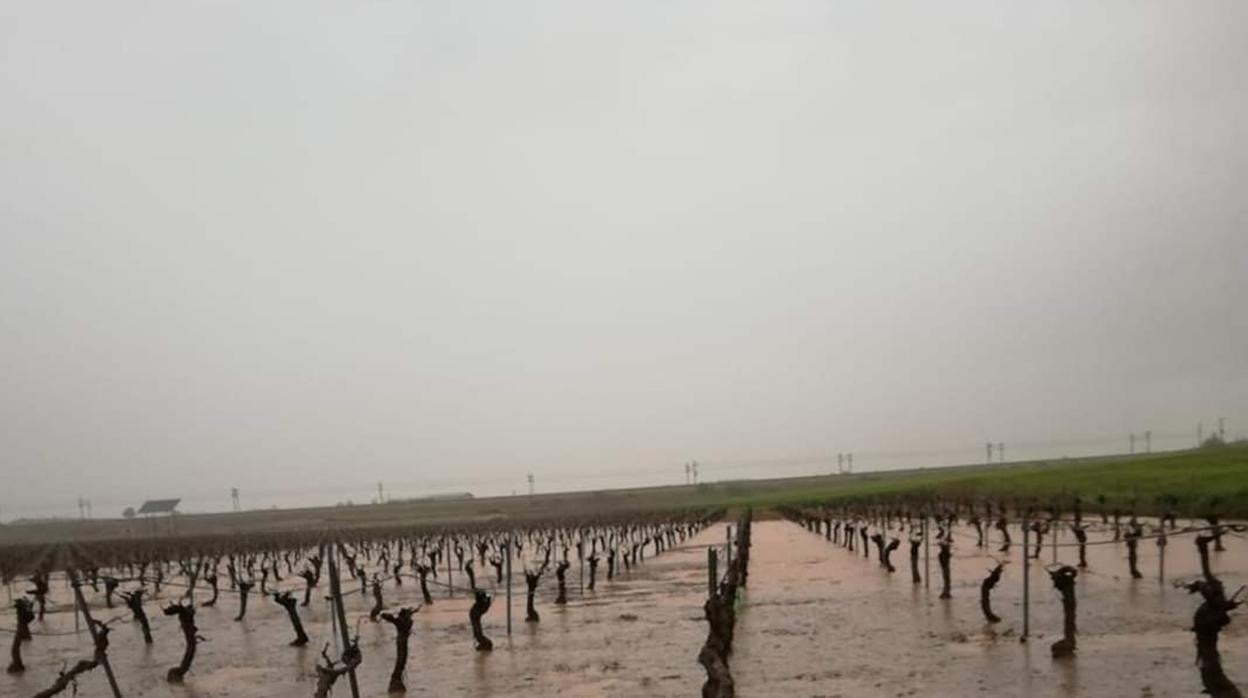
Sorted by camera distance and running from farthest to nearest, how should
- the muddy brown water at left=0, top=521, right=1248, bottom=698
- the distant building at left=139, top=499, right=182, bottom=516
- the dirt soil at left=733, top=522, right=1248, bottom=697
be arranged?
1. the distant building at left=139, top=499, right=182, bottom=516
2. the muddy brown water at left=0, top=521, right=1248, bottom=698
3. the dirt soil at left=733, top=522, right=1248, bottom=697

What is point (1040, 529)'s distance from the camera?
30.6 m

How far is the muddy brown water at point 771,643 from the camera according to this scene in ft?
51.5

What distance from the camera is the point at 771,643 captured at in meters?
19.6

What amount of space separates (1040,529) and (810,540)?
2214 centimetres

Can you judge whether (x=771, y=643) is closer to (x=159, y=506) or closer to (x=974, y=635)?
(x=974, y=635)

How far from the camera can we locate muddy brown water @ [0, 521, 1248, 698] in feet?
51.5

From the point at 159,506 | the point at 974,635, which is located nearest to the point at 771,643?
the point at 974,635

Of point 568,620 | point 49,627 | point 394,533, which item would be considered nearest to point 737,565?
point 568,620

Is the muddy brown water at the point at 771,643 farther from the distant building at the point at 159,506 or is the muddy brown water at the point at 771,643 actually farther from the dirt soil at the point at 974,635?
the distant building at the point at 159,506

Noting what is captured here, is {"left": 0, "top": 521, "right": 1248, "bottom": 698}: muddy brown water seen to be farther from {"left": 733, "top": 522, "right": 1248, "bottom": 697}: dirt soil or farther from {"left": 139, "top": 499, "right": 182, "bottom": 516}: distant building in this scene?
{"left": 139, "top": 499, "right": 182, "bottom": 516}: distant building

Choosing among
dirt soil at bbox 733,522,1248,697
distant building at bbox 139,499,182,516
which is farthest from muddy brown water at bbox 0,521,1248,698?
distant building at bbox 139,499,182,516

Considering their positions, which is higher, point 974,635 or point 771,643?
point 974,635

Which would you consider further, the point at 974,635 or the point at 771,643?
the point at 771,643

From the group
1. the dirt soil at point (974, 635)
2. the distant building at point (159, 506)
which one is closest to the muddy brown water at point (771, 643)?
the dirt soil at point (974, 635)
